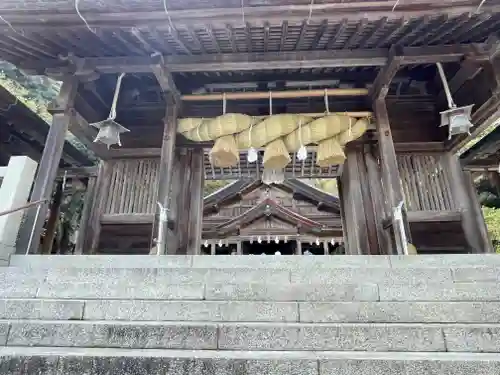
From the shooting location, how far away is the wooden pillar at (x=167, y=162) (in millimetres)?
5203

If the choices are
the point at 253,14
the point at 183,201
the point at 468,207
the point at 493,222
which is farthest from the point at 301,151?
the point at 493,222

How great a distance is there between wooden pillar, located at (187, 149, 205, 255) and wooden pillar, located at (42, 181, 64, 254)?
12.4 ft

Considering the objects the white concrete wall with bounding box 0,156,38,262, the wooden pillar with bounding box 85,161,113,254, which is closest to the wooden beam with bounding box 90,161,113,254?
the wooden pillar with bounding box 85,161,113,254

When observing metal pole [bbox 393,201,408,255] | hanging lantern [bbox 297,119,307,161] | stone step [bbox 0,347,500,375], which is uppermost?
hanging lantern [bbox 297,119,307,161]

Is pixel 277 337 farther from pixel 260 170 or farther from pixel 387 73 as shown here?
pixel 260 170

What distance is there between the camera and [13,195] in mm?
4465

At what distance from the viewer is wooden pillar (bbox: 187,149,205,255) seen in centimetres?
665

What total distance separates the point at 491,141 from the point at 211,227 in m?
9.87

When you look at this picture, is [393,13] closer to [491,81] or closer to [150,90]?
[491,81]

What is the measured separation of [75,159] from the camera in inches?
327

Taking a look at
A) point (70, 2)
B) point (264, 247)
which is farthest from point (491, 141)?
point (264, 247)

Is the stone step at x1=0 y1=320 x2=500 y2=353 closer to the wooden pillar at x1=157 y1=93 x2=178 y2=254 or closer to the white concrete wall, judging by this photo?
the white concrete wall

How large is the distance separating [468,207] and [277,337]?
18.2 ft

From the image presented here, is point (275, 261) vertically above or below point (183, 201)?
below
